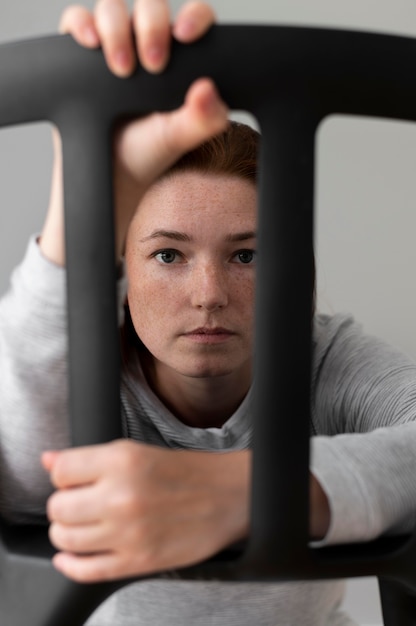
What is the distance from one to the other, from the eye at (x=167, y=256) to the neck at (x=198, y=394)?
5.7 inches

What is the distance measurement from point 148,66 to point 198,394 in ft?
1.69

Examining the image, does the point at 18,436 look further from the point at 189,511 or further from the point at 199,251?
the point at 199,251

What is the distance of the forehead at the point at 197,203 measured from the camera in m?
0.74

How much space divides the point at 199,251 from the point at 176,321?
0.06 metres

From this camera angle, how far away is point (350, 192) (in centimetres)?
164

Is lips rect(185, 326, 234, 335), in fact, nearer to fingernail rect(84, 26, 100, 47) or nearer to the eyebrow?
the eyebrow

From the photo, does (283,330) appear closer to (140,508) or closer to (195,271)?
(140,508)

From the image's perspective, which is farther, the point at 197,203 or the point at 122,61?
the point at 197,203

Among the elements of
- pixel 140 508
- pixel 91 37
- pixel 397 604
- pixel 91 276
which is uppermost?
pixel 91 37

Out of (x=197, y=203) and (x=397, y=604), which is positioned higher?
(x=197, y=203)

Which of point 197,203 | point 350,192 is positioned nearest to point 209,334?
point 197,203

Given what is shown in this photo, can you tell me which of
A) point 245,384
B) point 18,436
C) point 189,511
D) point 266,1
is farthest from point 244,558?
point 266,1

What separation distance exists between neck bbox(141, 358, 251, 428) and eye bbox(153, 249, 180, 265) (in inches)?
5.7

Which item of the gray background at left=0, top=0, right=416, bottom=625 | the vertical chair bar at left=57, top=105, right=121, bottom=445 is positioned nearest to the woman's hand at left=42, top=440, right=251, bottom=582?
the vertical chair bar at left=57, top=105, right=121, bottom=445
